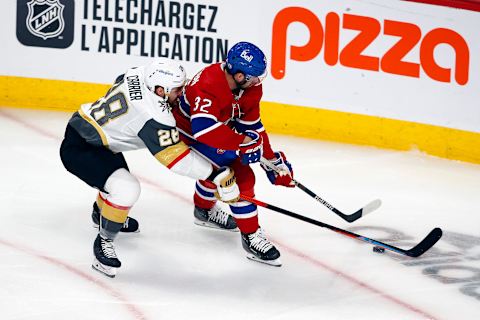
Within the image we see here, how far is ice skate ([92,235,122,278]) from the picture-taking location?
451cm

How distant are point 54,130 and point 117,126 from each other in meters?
2.10

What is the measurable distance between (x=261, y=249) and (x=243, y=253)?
0.16 meters

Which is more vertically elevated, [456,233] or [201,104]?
[201,104]

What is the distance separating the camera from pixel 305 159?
6312 millimetres

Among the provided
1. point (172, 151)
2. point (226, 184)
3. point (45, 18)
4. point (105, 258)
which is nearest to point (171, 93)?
point (172, 151)

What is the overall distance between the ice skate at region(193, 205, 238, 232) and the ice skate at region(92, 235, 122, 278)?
0.76m

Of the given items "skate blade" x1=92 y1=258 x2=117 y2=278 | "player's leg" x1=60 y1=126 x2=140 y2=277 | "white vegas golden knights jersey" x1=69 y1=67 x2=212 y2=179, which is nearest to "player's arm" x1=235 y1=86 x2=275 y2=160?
"white vegas golden knights jersey" x1=69 y1=67 x2=212 y2=179

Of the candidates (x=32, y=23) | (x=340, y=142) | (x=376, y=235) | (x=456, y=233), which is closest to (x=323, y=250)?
(x=376, y=235)

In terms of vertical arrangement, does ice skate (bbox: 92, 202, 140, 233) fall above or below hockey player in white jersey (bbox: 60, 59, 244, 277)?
below

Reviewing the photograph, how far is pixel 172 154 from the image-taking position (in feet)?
14.2

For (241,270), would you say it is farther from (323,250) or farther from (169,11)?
(169,11)

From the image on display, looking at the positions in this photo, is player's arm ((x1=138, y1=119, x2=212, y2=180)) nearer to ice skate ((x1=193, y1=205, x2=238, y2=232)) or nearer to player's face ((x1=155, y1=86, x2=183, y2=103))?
player's face ((x1=155, y1=86, x2=183, y2=103))

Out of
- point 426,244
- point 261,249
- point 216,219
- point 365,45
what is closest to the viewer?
point 261,249

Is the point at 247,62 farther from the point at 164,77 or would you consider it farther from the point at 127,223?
the point at 127,223
